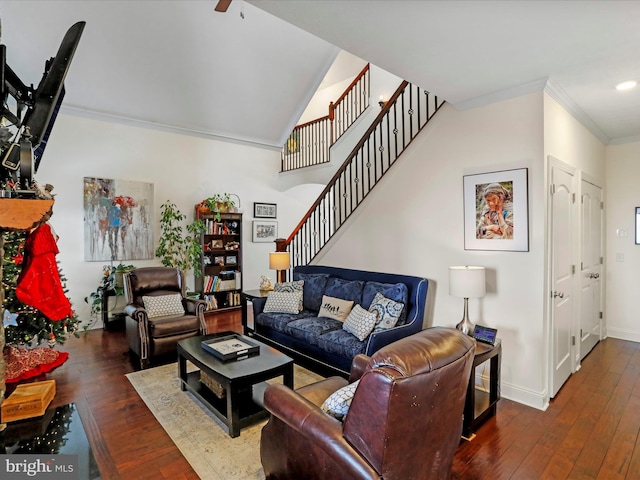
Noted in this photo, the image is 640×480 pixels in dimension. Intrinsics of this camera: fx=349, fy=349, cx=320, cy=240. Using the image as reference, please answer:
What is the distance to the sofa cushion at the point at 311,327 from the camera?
353 centimetres

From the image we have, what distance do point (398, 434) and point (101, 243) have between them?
17.6 feet

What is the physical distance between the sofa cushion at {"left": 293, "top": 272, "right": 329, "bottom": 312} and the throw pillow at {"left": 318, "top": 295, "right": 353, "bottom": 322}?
0.74 ft

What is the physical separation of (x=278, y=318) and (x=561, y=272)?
9.51 feet

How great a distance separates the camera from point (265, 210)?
23.6ft

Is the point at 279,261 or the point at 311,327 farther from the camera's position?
the point at 279,261

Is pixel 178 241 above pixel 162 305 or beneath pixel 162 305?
above

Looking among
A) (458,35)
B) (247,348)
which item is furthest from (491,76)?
(247,348)

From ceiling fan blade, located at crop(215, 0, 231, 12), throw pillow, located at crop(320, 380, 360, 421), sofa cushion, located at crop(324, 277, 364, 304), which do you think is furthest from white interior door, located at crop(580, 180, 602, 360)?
ceiling fan blade, located at crop(215, 0, 231, 12)

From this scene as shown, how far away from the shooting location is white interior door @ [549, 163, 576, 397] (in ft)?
9.91

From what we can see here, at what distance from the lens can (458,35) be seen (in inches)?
86.3

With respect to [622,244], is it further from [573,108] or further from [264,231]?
[264,231]

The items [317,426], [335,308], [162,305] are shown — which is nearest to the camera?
[317,426]

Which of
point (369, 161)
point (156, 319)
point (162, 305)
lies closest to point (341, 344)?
point (156, 319)

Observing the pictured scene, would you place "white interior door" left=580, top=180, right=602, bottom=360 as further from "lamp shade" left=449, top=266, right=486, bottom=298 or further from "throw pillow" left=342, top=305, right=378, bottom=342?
"throw pillow" left=342, top=305, right=378, bottom=342
